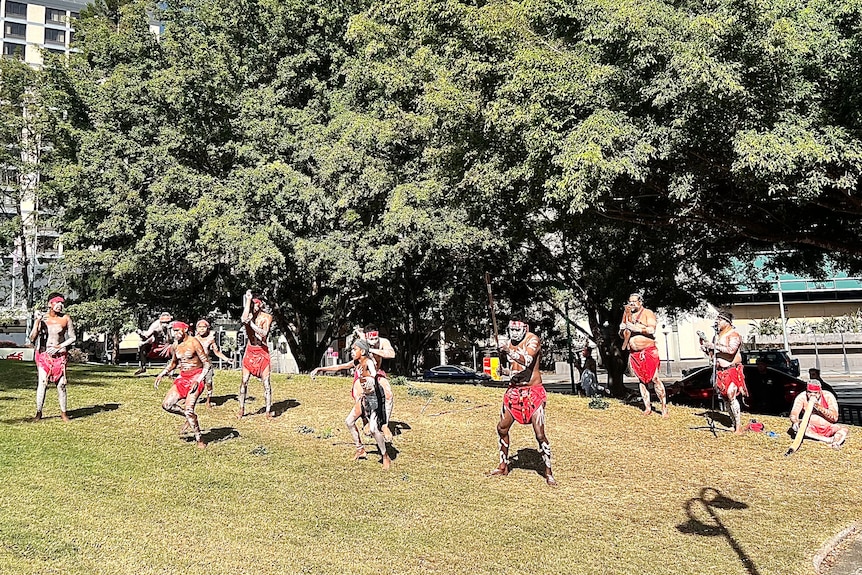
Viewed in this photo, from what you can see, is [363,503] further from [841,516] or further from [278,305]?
[278,305]

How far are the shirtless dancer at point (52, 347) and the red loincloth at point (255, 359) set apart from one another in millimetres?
3089

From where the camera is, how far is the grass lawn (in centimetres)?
705

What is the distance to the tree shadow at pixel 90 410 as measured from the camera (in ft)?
43.1

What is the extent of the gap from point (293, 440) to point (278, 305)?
49.8 feet

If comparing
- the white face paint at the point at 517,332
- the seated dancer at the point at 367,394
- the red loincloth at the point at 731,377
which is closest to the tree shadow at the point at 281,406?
the seated dancer at the point at 367,394

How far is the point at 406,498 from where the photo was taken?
9.03 metres

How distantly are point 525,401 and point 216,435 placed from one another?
5.70 m

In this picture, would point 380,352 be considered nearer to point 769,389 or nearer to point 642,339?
point 642,339

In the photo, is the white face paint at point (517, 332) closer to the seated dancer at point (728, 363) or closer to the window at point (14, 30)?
the seated dancer at point (728, 363)

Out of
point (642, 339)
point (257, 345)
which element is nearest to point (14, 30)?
point (257, 345)

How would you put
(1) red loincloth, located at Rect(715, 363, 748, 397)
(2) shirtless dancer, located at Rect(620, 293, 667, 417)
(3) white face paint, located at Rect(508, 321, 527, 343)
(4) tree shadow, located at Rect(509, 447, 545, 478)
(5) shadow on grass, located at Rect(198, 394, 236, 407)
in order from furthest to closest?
(5) shadow on grass, located at Rect(198, 394, 236, 407), (2) shirtless dancer, located at Rect(620, 293, 667, 417), (1) red loincloth, located at Rect(715, 363, 748, 397), (4) tree shadow, located at Rect(509, 447, 545, 478), (3) white face paint, located at Rect(508, 321, 527, 343)

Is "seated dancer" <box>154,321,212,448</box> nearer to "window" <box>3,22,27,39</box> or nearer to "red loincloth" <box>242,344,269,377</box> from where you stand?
"red loincloth" <box>242,344,269,377</box>

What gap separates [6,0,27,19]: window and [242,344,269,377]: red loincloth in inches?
3380

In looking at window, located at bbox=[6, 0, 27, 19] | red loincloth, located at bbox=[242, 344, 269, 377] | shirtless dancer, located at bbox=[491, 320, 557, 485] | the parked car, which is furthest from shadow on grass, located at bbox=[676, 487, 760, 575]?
window, located at bbox=[6, 0, 27, 19]
